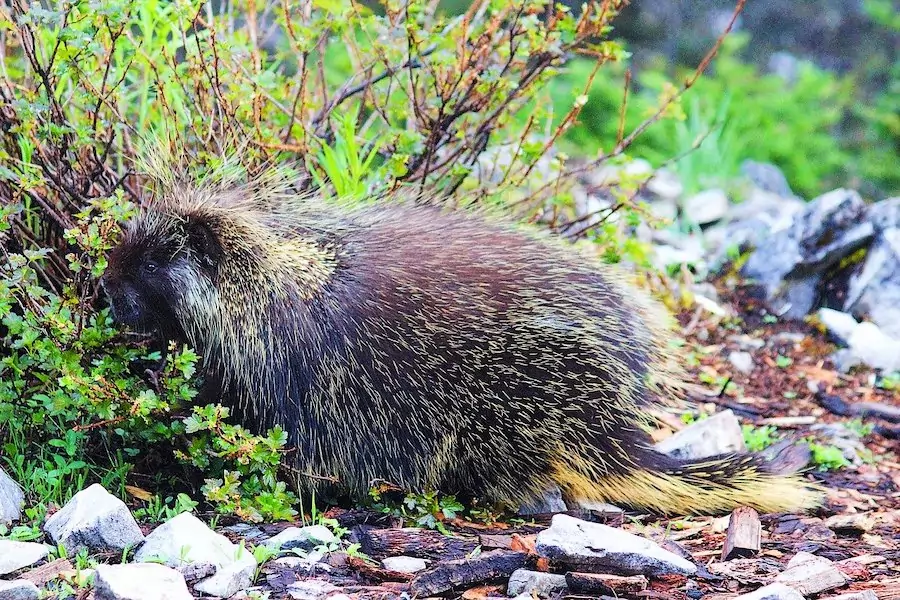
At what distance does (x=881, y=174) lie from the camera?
1112cm

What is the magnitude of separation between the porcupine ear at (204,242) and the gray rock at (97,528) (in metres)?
0.89

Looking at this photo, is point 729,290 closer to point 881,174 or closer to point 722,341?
point 722,341

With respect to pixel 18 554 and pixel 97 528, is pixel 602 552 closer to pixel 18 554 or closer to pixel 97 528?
pixel 97 528

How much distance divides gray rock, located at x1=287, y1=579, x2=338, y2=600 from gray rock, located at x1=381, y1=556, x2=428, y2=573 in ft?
0.83

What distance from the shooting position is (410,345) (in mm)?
3422

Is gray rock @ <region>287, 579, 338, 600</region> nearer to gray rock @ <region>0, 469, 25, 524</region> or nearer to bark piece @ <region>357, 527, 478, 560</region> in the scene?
bark piece @ <region>357, 527, 478, 560</region>

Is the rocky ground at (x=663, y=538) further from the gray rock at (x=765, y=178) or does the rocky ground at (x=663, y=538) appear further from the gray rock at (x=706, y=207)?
the gray rock at (x=765, y=178)

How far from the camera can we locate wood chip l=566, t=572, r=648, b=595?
2713 millimetres

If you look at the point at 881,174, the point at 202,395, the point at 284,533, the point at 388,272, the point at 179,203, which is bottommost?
the point at 881,174

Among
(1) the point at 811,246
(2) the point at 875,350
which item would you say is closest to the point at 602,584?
(2) the point at 875,350

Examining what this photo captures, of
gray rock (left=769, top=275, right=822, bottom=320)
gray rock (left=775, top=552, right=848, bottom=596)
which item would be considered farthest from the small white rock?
gray rock (left=775, top=552, right=848, bottom=596)

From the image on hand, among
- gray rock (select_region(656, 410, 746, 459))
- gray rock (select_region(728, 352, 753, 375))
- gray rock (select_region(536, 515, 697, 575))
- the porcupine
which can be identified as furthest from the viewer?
gray rock (select_region(728, 352, 753, 375))

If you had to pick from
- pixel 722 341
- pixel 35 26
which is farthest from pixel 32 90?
pixel 722 341

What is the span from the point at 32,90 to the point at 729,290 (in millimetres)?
3987
